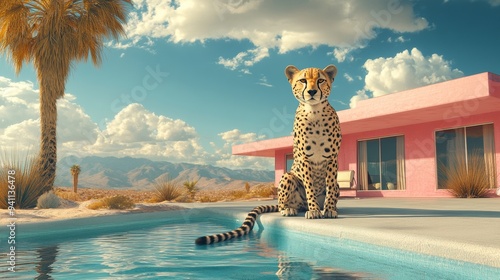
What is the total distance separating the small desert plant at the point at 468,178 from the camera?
1220cm

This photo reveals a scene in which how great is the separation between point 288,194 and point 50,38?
30.4ft

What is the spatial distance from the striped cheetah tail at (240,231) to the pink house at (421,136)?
637cm

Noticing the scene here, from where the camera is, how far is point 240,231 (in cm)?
581

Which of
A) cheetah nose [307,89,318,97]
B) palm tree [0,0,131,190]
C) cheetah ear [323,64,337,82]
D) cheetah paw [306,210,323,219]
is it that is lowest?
cheetah paw [306,210,323,219]

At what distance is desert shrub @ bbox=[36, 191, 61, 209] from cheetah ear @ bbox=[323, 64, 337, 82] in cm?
764

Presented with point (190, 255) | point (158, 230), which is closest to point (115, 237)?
point (158, 230)

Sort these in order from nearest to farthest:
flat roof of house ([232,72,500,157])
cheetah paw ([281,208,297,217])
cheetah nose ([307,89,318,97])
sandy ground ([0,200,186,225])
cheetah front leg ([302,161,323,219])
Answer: cheetah nose ([307,89,318,97]) → cheetah front leg ([302,161,323,219]) → cheetah paw ([281,208,297,217]) → sandy ground ([0,200,186,225]) → flat roof of house ([232,72,500,157])

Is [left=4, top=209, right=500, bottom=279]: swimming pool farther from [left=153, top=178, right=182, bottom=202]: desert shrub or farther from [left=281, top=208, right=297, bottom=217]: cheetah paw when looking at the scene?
[left=153, top=178, right=182, bottom=202]: desert shrub

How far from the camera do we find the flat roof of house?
1040 centimetres

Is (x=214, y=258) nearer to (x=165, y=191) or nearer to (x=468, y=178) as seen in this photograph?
(x=468, y=178)

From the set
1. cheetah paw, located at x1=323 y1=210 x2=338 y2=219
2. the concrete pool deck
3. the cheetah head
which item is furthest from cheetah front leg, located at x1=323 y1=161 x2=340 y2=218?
the cheetah head

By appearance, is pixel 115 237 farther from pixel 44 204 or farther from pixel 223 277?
pixel 44 204

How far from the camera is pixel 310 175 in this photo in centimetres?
588

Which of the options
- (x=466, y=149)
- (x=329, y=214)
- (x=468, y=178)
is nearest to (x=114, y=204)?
(x=329, y=214)
